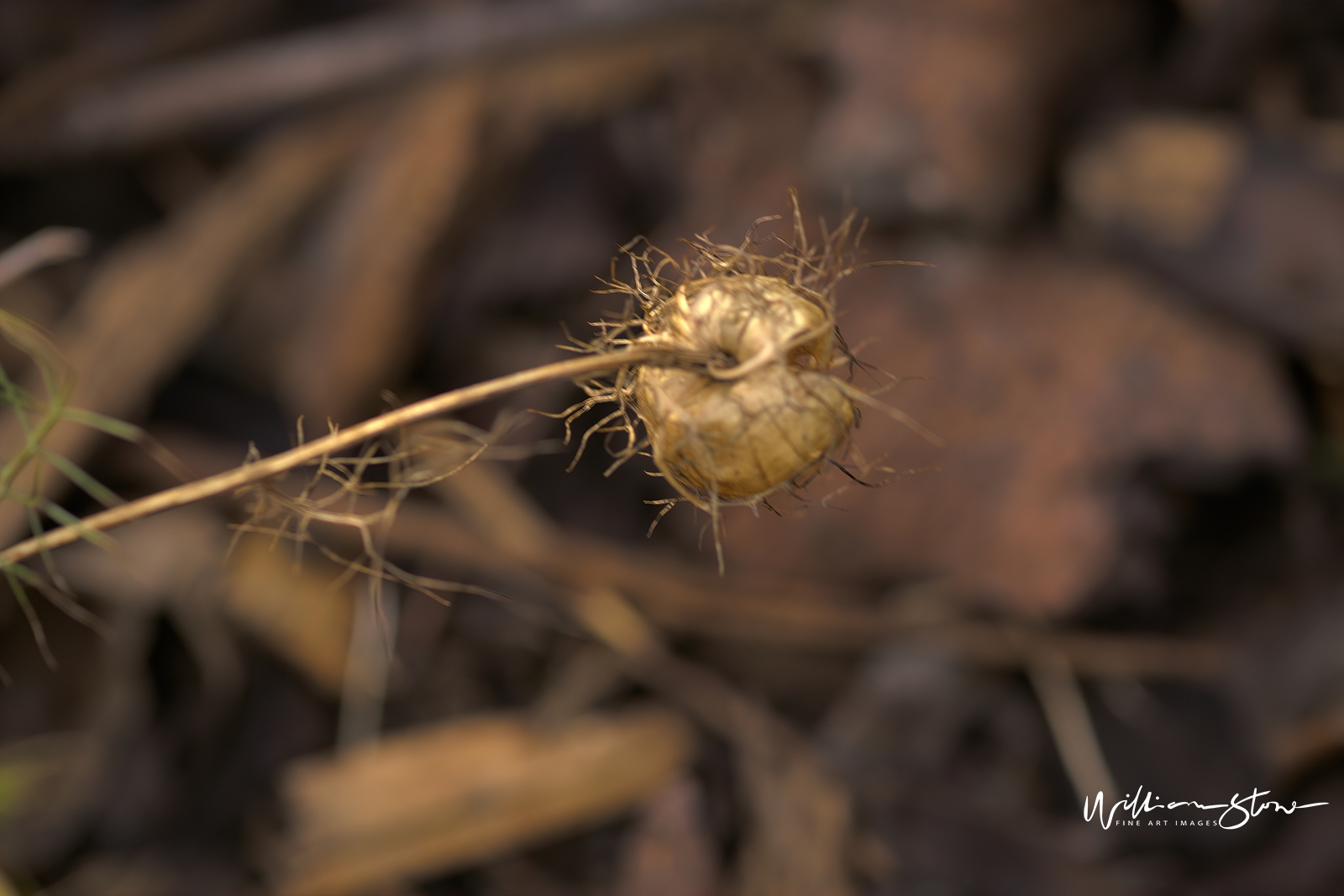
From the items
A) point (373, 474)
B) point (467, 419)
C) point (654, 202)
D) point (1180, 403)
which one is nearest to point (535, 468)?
point (467, 419)

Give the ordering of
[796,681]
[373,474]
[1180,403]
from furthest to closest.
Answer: [373,474] < [796,681] < [1180,403]

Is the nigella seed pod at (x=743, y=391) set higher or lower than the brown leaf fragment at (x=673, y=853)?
higher

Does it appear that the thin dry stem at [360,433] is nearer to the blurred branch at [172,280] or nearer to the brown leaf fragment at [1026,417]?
the brown leaf fragment at [1026,417]

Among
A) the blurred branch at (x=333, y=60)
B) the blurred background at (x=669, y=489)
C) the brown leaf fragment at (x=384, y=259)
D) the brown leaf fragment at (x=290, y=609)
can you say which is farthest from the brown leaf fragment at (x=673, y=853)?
the blurred branch at (x=333, y=60)

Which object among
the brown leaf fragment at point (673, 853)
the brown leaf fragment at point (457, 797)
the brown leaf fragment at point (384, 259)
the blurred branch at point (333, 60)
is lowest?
the brown leaf fragment at point (673, 853)

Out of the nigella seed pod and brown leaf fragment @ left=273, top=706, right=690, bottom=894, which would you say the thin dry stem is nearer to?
the nigella seed pod

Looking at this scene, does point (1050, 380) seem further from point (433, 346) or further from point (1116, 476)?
point (433, 346)

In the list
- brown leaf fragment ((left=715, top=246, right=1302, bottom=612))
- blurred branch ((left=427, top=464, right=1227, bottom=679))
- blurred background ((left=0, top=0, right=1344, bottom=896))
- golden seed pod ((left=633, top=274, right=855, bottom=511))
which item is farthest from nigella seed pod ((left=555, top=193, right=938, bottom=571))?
blurred branch ((left=427, top=464, right=1227, bottom=679))
